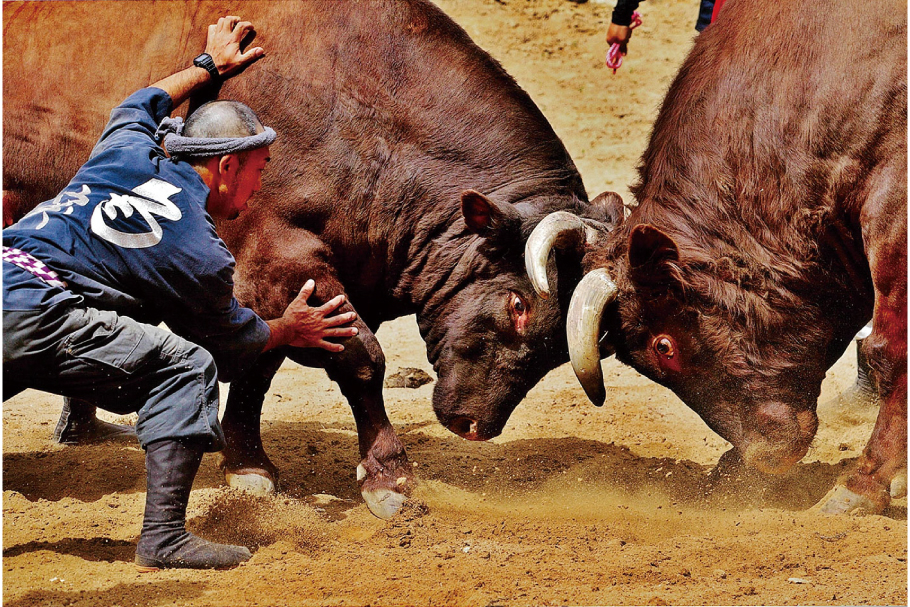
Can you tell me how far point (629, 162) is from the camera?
41.5 ft

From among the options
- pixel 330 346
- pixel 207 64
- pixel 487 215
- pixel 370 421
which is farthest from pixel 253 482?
pixel 207 64

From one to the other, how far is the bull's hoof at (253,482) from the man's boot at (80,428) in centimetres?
109

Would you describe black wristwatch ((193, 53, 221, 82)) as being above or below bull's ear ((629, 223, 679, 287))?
above

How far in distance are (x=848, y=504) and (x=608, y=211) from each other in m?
1.88

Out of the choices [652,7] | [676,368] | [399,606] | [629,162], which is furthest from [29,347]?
[652,7]

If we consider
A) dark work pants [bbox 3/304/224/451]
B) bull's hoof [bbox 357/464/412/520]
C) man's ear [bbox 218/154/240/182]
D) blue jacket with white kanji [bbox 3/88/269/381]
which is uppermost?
man's ear [bbox 218/154/240/182]

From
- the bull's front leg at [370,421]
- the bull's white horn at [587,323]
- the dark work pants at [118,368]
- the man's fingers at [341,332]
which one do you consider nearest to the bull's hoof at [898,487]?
the bull's white horn at [587,323]

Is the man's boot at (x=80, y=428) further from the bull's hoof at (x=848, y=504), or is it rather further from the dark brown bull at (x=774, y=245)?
the bull's hoof at (x=848, y=504)

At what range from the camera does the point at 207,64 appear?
198 inches

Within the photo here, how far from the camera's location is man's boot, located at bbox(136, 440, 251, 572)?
147 inches

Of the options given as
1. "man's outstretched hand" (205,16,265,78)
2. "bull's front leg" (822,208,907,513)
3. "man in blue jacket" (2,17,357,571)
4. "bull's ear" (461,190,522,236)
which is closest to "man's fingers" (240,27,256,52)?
"man's outstretched hand" (205,16,265,78)

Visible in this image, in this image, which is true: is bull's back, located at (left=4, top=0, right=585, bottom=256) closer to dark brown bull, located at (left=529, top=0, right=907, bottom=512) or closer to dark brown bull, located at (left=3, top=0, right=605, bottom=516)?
dark brown bull, located at (left=3, top=0, right=605, bottom=516)

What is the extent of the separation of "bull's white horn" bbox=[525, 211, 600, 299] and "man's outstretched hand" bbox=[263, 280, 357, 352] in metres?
0.90

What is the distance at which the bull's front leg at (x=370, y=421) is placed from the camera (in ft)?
16.5
